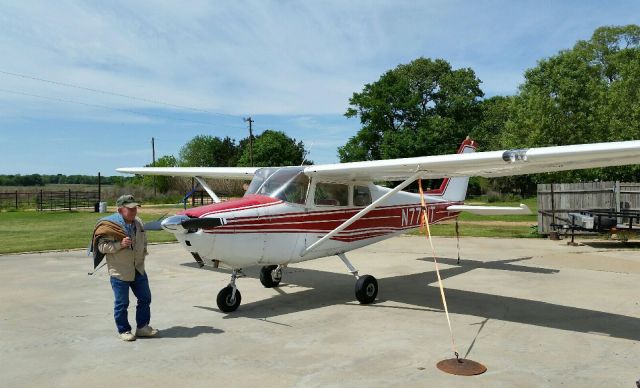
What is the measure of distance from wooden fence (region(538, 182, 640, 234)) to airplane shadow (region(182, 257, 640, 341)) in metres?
7.49

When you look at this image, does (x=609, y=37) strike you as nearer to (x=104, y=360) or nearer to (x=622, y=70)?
(x=622, y=70)

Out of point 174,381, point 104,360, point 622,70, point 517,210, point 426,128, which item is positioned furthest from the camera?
point 426,128

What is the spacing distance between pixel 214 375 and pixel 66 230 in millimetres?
20480

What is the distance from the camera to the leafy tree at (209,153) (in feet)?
287

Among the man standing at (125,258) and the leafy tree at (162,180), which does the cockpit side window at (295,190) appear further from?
the leafy tree at (162,180)

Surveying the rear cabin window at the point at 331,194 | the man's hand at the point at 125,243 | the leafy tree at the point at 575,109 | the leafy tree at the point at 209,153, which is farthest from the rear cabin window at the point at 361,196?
the leafy tree at the point at 209,153

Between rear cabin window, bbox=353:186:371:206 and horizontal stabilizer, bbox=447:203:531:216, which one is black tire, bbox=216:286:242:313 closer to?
rear cabin window, bbox=353:186:371:206

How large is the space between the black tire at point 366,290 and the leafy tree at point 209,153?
7981 cm

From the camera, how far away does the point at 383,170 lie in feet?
26.8

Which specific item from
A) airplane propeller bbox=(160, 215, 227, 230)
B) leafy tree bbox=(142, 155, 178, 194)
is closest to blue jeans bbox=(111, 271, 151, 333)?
airplane propeller bbox=(160, 215, 227, 230)

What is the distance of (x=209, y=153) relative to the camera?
3445 inches

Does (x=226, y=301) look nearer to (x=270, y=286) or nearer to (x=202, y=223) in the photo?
(x=202, y=223)

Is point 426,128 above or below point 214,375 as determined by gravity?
above

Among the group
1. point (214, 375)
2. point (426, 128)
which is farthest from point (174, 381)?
point (426, 128)
